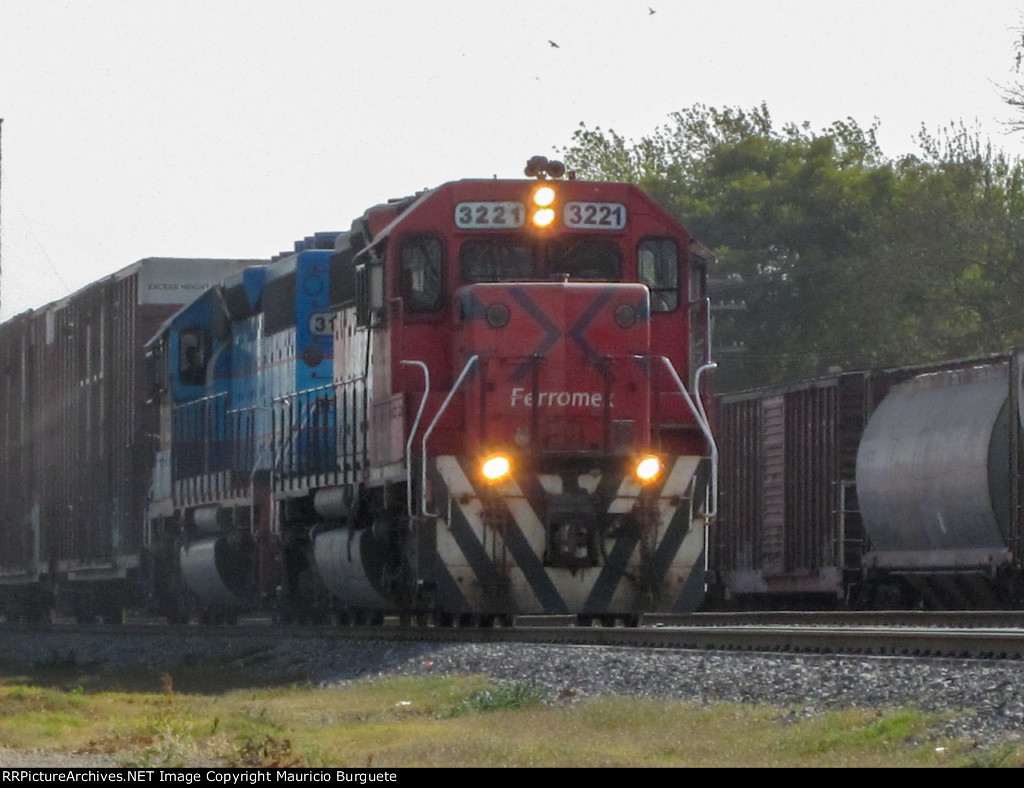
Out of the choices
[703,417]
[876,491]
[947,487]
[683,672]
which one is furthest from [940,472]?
[683,672]

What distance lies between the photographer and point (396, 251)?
48.4 ft

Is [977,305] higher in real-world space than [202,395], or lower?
higher

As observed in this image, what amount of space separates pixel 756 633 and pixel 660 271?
3209 mm

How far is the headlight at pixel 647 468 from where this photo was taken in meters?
14.3

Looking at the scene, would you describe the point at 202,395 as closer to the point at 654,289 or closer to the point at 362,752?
the point at 654,289

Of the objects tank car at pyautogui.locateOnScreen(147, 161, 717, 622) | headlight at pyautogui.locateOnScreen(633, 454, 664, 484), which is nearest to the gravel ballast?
tank car at pyautogui.locateOnScreen(147, 161, 717, 622)

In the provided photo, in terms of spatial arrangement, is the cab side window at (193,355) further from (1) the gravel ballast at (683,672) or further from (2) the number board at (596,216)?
(2) the number board at (596,216)

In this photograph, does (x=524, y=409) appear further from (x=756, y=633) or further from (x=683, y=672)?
(x=683, y=672)

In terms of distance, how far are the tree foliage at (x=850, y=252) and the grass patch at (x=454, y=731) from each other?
31.3 m

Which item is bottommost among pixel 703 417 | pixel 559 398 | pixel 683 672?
pixel 683 672

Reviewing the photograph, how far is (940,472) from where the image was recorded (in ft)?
63.1

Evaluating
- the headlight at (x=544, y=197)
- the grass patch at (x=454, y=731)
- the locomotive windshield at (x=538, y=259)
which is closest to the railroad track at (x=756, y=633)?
the grass patch at (x=454, y=731)
